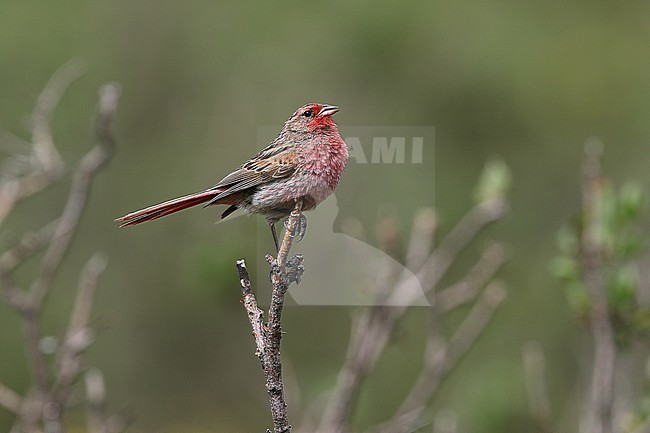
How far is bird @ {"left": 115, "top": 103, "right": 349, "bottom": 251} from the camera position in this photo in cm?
292

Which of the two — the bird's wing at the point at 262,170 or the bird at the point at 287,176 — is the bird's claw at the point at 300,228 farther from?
the bird's wing at the point at 262,170

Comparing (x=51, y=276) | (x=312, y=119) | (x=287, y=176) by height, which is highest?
(x=312, y=119)

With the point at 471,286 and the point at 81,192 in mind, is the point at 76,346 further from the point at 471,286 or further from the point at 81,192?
the point at 471,286

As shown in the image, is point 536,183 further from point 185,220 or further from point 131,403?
point 131,403

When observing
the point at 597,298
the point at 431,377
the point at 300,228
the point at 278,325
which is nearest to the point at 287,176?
the point at 300,228

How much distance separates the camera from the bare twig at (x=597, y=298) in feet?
14.7

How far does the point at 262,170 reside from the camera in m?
3.24

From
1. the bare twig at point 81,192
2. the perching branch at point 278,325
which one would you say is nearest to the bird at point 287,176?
the perching branch at point 278,325

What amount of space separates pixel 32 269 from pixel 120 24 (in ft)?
11.5

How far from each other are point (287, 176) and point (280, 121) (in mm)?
7679

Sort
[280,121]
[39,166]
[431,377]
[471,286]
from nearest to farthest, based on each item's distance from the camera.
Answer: [39,166] < [431,377] < [471,286] < [280,121]

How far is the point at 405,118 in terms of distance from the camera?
12.4 meters

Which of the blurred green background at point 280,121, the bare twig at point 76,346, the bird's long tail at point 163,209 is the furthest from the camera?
the blurred green background at point 280,121

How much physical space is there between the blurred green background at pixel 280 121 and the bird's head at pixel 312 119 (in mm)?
7060
